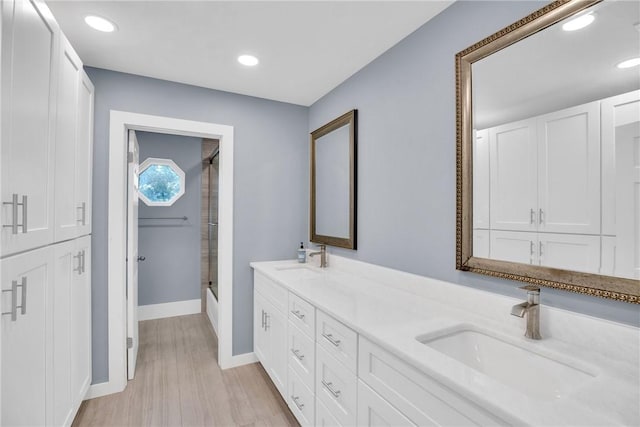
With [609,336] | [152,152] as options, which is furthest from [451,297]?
[152,152]

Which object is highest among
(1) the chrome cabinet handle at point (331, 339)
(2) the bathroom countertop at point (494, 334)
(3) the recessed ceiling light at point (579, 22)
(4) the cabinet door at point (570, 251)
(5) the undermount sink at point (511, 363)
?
(3) the recessed ceiling light at point (579, 22)

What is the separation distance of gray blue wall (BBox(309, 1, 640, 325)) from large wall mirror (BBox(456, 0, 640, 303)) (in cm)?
7

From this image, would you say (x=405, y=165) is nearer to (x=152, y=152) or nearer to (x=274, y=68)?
(x=274, y=68)

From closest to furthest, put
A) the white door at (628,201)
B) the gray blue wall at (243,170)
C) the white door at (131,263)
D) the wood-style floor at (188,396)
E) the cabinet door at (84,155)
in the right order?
the white door at (628,201) → the cabinet door at (84,155) → the wood-style floor at (188,396) → the gray blue wall at (243,170) → the white door at (131,263)

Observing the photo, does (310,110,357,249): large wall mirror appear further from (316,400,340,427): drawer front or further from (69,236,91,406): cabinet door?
(69,236,91,406): cabinet door

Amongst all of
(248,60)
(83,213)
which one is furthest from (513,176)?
(83,213)

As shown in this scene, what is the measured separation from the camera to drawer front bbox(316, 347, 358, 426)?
1.32m

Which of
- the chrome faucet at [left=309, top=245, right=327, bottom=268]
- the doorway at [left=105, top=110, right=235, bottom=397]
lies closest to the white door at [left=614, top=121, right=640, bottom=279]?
the chrome faucet at [left=309, top=245, right=327, bottom=268]

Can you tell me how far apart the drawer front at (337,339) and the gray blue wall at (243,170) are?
137cm

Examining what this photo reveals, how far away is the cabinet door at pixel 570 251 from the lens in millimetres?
1064

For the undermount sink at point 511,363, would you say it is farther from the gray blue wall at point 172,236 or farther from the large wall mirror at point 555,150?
the gray blue wall at point 172,236

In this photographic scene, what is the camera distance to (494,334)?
1240 mm

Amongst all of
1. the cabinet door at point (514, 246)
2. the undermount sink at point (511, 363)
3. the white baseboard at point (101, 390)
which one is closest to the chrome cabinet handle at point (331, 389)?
the undermount sink at point (511, 363)

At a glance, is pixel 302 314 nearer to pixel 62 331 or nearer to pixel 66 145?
pixel 62 331
